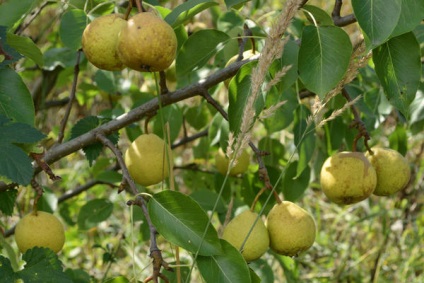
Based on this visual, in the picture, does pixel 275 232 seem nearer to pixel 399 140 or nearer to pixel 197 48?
pixel 197 48

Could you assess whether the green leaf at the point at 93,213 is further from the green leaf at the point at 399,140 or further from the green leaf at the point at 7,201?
the green leaf at the point at 399,140

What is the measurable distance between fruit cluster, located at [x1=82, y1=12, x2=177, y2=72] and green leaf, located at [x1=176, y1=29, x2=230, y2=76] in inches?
14.2

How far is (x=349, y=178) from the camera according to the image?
1762 millimetres

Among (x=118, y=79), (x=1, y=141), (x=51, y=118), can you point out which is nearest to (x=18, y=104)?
(x=1, y=141)

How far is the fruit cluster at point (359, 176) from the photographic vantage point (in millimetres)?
1763

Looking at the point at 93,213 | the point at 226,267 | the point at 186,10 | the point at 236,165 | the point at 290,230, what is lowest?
the point at 93,213

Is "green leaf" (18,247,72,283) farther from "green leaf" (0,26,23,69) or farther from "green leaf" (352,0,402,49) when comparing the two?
"green leaf" (352,0,402,49)

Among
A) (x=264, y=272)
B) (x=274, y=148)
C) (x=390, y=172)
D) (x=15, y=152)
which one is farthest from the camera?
(x=274, y=148)

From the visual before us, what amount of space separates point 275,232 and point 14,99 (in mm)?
671

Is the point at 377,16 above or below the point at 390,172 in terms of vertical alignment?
above

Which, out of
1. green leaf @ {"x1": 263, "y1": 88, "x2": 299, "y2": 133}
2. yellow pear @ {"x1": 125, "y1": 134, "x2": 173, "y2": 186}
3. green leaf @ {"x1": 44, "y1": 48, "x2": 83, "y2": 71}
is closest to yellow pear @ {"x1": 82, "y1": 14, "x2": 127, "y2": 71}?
yellow pear @ {"x1": 125, "y1": 134, "x2": 173, "y2": 186}

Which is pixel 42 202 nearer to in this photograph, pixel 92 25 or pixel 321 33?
pixel 92 25

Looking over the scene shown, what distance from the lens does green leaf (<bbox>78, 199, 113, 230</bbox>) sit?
263 centimetres

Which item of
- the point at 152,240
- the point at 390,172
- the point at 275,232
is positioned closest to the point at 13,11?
the point at 152,240
